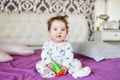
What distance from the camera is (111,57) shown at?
2.12m

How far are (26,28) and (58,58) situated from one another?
1575 millimetres

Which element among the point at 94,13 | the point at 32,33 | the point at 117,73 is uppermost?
the point at 94,13

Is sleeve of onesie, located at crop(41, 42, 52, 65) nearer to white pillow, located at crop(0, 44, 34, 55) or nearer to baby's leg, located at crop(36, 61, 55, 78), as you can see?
baby's leg, located at crop(36, 61, 55, 78)

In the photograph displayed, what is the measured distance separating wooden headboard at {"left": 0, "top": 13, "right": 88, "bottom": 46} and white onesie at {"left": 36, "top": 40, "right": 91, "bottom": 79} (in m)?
1.46

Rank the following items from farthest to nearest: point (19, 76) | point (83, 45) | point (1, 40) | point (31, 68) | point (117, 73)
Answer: point (1, 40) → point (83, 45) → point (31, 68) → point (117, 73) → point (19, 76)

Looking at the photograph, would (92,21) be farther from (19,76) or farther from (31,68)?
(19,76)

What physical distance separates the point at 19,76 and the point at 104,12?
A: 2.55 metres

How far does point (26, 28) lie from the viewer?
3211 mm

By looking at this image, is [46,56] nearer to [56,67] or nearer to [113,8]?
[56,67]

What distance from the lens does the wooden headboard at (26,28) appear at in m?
3.13

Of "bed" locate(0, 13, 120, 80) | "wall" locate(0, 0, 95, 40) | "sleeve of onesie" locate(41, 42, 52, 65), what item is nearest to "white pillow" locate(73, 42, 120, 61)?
Answer: "bed" locate(0, 13, 120, 80)

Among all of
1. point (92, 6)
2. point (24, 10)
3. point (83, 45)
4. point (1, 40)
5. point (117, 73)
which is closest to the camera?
point (117, 73)

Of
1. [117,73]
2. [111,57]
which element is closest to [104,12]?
[111,57]

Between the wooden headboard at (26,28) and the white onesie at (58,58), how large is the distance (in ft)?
4.78
